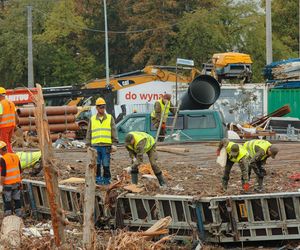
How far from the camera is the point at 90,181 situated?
12.5 metres

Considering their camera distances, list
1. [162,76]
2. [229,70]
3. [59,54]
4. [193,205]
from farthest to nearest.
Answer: [59,54] → [162,76] → [229,70] → [193,205]

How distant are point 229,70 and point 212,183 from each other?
19590mm

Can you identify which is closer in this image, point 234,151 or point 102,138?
point 234,151

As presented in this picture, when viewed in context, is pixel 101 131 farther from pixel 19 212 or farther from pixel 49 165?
pixel 49 165

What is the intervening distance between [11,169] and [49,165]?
340cm

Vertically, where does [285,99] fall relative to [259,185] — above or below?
above

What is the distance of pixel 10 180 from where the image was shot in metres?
15.4

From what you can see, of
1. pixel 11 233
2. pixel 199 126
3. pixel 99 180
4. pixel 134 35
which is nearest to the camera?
pixel 11 233

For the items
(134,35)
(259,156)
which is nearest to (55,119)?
(259,156)

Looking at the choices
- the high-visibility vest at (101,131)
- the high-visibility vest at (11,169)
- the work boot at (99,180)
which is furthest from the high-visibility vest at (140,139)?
the high-visibility vest at (11,169)

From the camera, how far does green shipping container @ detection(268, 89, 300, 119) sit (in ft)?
108

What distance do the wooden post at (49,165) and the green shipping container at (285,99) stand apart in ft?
70.2

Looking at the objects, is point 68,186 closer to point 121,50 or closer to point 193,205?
point 193,205

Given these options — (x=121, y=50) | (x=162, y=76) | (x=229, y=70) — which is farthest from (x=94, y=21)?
(x=229, y=70)
